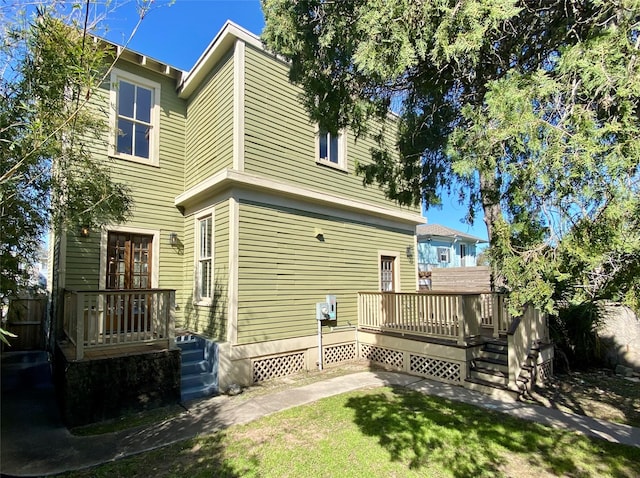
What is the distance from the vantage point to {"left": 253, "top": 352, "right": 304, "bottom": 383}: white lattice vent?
21.4 feet

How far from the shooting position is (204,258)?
7.09 metres

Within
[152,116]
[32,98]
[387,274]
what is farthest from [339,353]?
[32,98]

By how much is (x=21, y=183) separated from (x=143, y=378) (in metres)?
2.99

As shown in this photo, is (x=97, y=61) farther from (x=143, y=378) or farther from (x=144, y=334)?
(x=143, y=378)

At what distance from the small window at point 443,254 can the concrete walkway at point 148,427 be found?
18102mm

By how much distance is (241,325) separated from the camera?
6.30 m

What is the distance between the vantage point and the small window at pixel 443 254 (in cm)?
2367

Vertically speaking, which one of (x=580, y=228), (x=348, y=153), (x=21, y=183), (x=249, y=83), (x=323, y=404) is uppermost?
(x=249, y=83)

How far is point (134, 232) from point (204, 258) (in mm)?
1527

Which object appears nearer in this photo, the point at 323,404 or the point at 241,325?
the point at 323,404

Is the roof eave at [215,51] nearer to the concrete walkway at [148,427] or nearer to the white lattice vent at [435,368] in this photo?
the concrete walkway at [148,427]

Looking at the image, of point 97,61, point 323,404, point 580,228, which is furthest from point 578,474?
point 97,61

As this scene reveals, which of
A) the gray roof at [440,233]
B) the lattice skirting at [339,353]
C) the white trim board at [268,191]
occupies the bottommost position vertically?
the lattice skirting at [339,353]

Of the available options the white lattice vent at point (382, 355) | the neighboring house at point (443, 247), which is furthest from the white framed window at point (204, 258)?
the neighboring house at point (443, 247)
